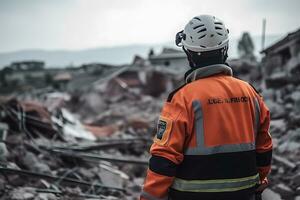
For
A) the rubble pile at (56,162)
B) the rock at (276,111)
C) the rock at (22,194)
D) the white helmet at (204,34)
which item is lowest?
the rock at (276,111)

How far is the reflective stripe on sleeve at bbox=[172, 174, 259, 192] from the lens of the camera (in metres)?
2.21

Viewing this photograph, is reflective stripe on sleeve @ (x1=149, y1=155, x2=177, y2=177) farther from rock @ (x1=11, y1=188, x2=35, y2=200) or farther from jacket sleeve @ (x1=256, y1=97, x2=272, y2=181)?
rock @ (x1=11, y1=188, x2=35, y2=200)

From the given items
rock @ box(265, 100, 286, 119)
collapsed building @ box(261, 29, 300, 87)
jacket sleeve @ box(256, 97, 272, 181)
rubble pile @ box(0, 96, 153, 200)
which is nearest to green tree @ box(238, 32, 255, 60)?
collapsed building @ box(261, 29, 300, 87)

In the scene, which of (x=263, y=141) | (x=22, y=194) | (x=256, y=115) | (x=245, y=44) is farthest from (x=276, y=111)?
(x=245, y=44)

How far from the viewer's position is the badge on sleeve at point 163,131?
2.14 m

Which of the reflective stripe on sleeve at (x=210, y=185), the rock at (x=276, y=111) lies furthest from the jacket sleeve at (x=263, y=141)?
the rock at (x=276, y=111)

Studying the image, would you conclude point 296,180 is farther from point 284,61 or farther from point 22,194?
point 284,61

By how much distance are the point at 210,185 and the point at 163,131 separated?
0.39 metres

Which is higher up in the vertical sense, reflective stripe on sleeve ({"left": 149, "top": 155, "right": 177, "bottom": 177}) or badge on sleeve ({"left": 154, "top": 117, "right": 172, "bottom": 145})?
badge on sleeve ({"left": 154, "top": 117, "right": 172, "bottom": 145})

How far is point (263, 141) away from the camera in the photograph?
2.53 meters

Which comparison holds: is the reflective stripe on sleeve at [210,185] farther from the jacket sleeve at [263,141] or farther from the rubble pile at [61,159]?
the rubble pile at [61,159]

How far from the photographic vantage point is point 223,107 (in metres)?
2.18

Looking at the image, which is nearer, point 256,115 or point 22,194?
point 256,115

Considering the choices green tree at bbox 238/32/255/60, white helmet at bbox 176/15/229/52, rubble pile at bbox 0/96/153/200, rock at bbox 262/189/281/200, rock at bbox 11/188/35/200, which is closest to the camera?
white helmet at bbox 176/15/229/52
